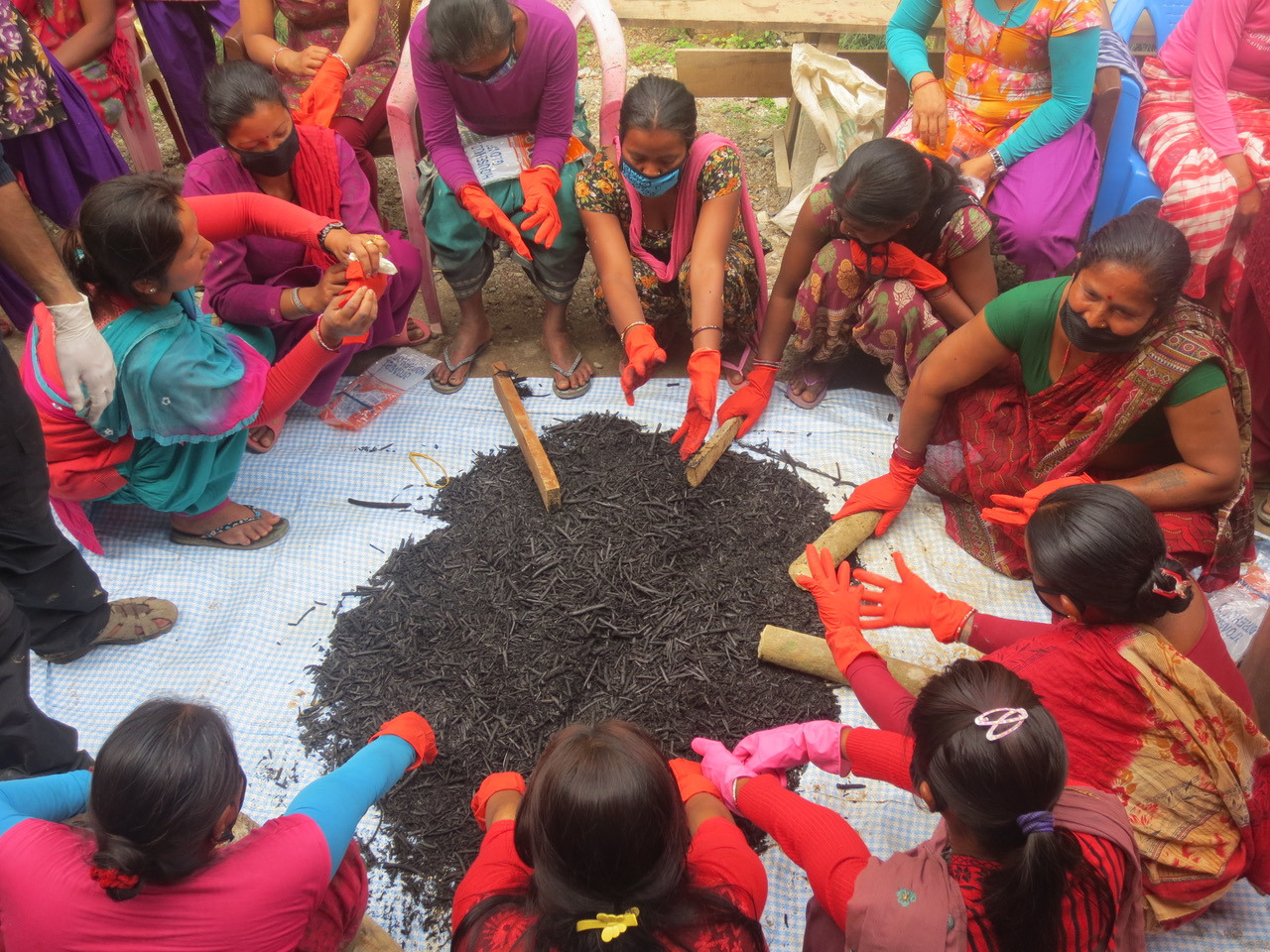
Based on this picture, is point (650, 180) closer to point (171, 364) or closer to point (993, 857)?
point (171, 364)

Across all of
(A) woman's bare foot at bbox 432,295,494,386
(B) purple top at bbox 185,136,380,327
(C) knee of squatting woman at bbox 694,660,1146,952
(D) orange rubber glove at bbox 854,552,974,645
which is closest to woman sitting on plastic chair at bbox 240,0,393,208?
(B) purple top at bbox 185,136,380,327

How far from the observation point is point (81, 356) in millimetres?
2213

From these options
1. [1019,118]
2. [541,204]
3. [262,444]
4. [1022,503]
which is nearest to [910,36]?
[1019,118]

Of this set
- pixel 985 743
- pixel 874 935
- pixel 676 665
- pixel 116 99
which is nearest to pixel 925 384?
pixel 676 665

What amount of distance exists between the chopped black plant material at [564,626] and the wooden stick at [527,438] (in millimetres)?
65

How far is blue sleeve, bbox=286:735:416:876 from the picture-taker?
1575mm

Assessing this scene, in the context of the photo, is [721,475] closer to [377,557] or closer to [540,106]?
[377,557]

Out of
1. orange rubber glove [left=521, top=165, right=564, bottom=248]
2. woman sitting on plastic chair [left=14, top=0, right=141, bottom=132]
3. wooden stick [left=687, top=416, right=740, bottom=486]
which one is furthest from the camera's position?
woman sitting on plastic chair [left=14, top=0, right=141, bottom=132]

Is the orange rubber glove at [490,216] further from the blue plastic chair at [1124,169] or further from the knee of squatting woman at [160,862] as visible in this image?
the blue plastic chair at [1124,169]

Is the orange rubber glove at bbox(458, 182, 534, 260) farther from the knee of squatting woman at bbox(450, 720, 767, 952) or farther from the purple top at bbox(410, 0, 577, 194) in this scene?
the knee of squatting woman at bbox(450, 720, 767, 952)

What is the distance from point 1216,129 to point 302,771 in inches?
147

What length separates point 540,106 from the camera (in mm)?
3262

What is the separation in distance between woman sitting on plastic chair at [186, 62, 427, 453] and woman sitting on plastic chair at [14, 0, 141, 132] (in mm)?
1202

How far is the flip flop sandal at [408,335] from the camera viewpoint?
3.58 m
